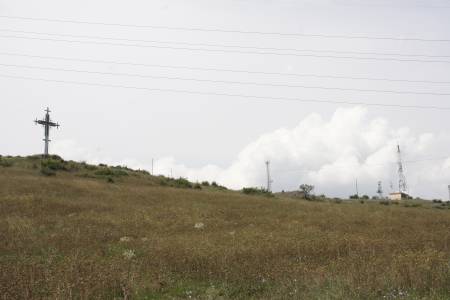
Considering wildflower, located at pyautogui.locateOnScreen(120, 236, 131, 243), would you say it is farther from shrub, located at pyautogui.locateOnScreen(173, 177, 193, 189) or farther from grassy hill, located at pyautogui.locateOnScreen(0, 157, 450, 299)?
shrub, located at pyautogui.locateOnScreen(173, 177, 193, 189)

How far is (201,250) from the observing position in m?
12.0

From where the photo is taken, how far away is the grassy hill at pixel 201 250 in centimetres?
783

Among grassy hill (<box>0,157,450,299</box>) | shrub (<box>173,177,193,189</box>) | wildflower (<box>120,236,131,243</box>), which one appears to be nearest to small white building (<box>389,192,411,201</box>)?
shrub (<box>173,177,193,189</box>)

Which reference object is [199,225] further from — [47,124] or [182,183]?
[47,124]

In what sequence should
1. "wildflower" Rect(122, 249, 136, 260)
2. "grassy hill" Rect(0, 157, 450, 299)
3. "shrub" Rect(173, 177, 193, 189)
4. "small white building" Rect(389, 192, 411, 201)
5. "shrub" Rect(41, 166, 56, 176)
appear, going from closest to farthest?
"grassy hill" Rect(0, 157, 450, 299) → "wildflower" Rect(122, 249, 136, 260) → "shrub" Rect(41, 166, 56, 176) → "shrub" Rect(173, 177, 193, 189) → "small white building" Rect(389, 192, 411, 201)

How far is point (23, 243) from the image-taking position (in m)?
13.6

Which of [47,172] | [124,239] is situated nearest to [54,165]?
[47,172]

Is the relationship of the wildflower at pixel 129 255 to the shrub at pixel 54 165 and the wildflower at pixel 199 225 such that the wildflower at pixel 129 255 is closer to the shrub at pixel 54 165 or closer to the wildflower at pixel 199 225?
the wildflower at pixel 199 225

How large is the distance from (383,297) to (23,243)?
429 inches

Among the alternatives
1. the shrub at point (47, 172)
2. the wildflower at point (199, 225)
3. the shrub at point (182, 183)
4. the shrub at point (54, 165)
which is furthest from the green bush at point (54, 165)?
the wildflower at point (199, 225)

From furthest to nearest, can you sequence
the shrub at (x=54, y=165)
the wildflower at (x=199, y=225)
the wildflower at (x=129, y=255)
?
the shrub at (x=54, y=165) < the wildflower at (x=199, y=225) < the wildflower at (x=129, y=255)

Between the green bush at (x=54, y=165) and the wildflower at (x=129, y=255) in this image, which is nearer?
the wildflower at (x=129, y=255)

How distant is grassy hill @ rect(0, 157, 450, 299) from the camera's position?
7828 millimetres

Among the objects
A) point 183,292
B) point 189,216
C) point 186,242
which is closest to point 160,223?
point 189,216
